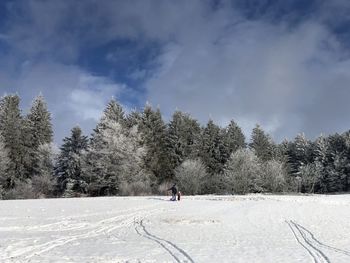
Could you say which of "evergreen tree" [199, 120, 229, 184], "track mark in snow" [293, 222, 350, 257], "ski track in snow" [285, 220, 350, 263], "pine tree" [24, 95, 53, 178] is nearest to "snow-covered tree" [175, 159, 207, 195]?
"evergreen tree" [199, 120, 229, 184]

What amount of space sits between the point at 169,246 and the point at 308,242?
5722 millimetres

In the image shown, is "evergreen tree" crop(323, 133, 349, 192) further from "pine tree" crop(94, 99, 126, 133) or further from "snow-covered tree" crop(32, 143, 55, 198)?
"snow-covered tree" crop(32, 143, 55, 198)

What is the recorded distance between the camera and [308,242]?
61.4 ft

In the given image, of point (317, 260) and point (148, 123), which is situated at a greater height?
point (148, 123)

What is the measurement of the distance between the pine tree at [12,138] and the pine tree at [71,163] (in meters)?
6.26

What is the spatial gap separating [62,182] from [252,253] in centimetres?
6249

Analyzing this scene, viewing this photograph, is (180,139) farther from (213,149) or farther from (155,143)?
(213,149)

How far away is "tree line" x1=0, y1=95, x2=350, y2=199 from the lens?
7269cm

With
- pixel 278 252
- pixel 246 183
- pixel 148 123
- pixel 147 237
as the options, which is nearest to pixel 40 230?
pixel 147 237

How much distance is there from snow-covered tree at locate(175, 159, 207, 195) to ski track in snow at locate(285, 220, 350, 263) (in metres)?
49.7

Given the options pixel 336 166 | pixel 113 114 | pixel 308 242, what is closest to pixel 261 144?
pixel 336 166

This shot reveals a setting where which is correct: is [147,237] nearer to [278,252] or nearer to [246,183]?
→ [278,252]

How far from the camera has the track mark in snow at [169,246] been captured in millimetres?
14820

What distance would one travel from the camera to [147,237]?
66.3 ft
